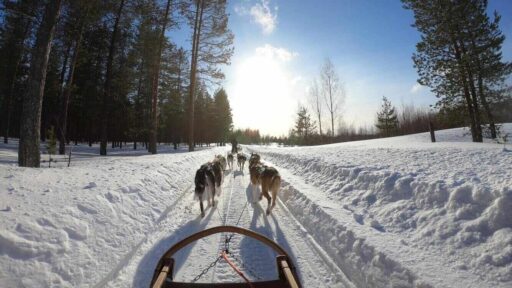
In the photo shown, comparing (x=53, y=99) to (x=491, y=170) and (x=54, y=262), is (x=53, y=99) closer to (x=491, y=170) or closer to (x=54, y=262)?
(x=54, y=262)

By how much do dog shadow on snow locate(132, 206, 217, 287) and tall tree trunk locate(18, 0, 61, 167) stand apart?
550 centimetres

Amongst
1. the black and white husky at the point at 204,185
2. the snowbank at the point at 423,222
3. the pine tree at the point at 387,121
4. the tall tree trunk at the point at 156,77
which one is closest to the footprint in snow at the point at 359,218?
the snowbank at the point at 423,222

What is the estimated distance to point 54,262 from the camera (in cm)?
311

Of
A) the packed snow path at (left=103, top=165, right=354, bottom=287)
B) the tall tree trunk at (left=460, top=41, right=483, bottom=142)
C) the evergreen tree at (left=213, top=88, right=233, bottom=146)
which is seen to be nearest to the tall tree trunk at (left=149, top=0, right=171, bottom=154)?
the packed snow path at (left=103, top=165, right=354, bottom=287)

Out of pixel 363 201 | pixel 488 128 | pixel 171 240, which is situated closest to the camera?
pixel 171 240

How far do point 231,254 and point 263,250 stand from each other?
511mm

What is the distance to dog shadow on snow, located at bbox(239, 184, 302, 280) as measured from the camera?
133 inches

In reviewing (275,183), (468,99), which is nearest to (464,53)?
(468,99)

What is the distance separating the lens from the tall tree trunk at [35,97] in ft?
23.2

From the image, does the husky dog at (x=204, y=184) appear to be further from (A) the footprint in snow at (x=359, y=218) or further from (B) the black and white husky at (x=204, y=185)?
(A) the footprint in snow at (x=359, y=218)

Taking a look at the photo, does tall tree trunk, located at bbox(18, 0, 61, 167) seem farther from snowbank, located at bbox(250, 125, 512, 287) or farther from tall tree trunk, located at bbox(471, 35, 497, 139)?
tall tree trunk, located at bbox(471, 35, 497, 139)

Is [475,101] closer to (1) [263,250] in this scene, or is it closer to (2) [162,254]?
(1) [263,250]

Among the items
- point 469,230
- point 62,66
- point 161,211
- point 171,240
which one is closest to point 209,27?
point 62,66

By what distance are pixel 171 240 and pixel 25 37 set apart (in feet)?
104
